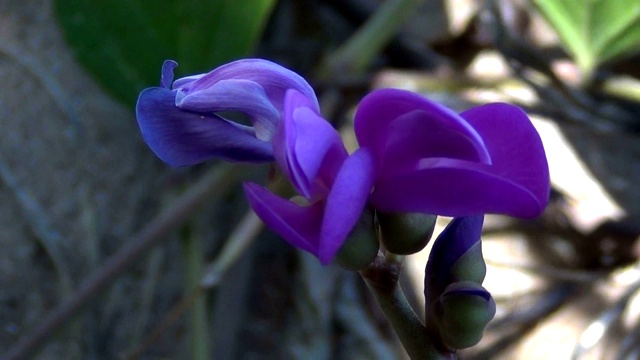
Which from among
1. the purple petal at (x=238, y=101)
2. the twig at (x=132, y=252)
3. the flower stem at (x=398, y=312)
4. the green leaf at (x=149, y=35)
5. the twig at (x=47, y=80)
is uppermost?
the purple petal at (x=238, y=101)

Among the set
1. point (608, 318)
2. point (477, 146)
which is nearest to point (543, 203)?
point (477, 146)

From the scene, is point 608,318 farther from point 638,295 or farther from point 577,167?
point 577,167

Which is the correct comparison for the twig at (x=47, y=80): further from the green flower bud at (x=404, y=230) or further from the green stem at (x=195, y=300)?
the green flower bud at (x=404, y=230)

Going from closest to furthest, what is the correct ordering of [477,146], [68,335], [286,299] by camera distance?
[477,146], [68,335], [286,299]

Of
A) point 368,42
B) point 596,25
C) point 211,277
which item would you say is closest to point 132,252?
point 211,277

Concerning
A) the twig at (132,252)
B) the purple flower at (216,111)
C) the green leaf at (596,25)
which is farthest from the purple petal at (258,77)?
the green leaf at (596,25)

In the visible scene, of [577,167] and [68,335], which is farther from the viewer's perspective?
[577,167]

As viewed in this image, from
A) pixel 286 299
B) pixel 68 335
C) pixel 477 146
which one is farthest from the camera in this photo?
pixel 286 299
